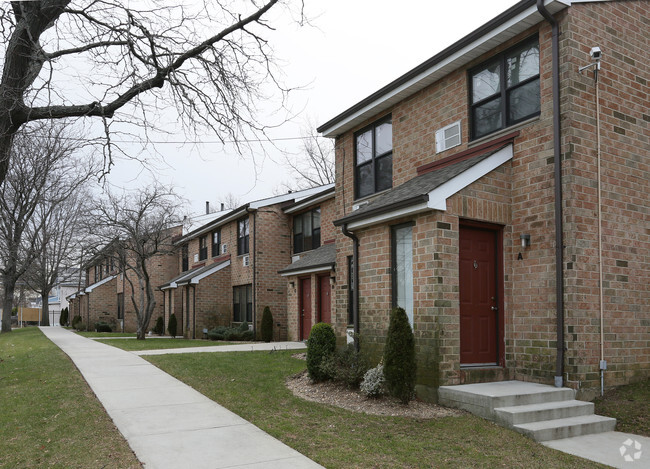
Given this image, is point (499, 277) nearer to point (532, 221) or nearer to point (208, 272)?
point (532, 221)

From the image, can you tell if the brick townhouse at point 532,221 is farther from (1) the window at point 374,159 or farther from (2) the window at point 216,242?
(2) the window at point 216,242

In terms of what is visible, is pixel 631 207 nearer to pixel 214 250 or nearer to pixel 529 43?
pixel 529 43

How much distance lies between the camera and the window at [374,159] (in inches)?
473

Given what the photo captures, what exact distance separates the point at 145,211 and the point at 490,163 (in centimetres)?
1609

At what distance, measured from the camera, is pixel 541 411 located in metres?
6.79

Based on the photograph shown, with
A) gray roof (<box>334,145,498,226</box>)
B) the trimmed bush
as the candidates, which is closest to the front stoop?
the trimmed bush

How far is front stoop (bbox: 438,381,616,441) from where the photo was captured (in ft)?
21.4

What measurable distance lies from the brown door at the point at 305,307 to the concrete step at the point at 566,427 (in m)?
12.8

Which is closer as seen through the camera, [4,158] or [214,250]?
[4,158]

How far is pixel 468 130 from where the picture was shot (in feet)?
31.7

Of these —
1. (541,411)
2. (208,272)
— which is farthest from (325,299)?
(541,411)

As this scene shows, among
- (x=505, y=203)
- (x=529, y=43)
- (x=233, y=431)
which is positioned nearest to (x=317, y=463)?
(x=233, y=431)

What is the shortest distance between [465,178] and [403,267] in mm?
1804

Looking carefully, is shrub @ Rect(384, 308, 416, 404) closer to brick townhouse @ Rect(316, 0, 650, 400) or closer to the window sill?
brick townhouse @ Rect(316, 0, 650, 400)
